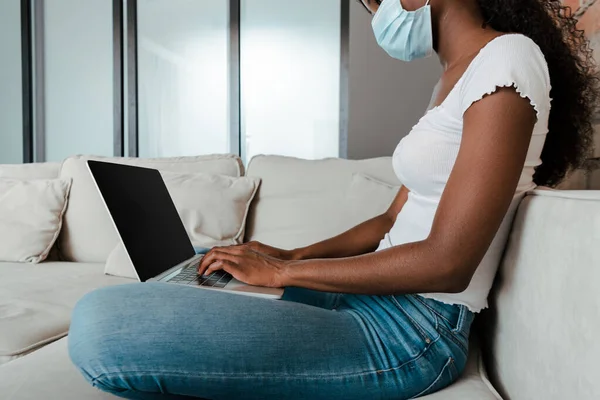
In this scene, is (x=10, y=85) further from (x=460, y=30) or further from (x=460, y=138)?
(x=460, y=138)

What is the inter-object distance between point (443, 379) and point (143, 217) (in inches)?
24.3

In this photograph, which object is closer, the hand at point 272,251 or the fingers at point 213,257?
the fingers at point 213,257

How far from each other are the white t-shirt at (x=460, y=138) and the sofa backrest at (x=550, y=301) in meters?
0.04

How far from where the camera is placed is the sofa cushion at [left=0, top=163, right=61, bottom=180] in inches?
77.6

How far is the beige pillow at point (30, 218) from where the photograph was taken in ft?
5.54

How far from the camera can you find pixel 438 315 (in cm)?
72

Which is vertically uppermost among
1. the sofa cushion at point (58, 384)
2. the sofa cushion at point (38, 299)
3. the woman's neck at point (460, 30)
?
the woman's neck at point (460, 30)

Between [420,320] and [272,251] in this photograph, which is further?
[272,251]

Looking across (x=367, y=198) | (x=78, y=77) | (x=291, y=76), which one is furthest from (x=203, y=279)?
(x=78, y=77)

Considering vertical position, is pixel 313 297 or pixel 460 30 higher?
pixel 460 30

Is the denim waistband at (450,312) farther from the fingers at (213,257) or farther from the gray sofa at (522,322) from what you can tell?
the fingers at (213,257)

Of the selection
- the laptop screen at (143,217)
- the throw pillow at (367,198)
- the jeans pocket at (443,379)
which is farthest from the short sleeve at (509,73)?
the throw pillow at (367,198)

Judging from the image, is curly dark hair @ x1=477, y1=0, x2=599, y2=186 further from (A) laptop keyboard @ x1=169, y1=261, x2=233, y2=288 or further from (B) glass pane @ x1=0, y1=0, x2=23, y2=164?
(B) glass pane @ x1=0, y1=0, x2=23, y2=164

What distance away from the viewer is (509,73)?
64 cm
